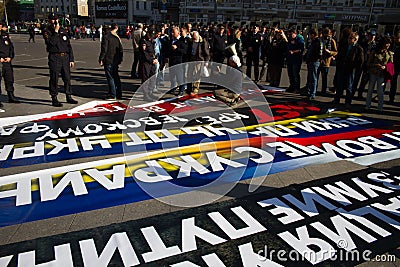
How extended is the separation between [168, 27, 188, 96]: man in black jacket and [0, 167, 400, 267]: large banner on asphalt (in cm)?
608

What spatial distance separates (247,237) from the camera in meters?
3.34

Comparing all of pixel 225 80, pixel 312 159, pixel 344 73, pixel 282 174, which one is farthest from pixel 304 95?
pixel 282 174

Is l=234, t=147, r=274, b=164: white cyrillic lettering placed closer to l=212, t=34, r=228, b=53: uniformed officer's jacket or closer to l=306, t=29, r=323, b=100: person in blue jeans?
l=306, t=29, r=323, b=100: person in blue jeans

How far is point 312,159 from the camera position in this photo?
5.36 m

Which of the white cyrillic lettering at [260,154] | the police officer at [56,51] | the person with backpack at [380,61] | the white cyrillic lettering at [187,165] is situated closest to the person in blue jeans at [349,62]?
the person with backpack at [380,61]

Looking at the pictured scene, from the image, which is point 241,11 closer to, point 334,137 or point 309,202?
point 334,137

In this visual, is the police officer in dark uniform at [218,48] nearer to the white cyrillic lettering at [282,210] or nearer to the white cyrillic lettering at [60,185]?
the white cyrillic lettering at [60,185]

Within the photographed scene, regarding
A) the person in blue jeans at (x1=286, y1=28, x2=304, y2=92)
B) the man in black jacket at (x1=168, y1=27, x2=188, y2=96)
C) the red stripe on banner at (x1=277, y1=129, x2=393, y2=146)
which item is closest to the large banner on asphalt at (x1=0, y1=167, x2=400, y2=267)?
the red stripe on banner at (x1=277, y1=129, x2=393, y2=146)

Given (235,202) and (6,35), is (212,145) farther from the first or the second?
(6,35)

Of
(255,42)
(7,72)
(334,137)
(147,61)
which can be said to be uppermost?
(255,42)

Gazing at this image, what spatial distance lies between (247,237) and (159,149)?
2672 mm

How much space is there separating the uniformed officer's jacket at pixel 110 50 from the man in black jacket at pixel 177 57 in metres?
1.65

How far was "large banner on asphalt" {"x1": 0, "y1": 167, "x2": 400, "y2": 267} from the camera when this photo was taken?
3021mm

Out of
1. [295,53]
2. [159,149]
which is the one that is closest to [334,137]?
[159,149]
